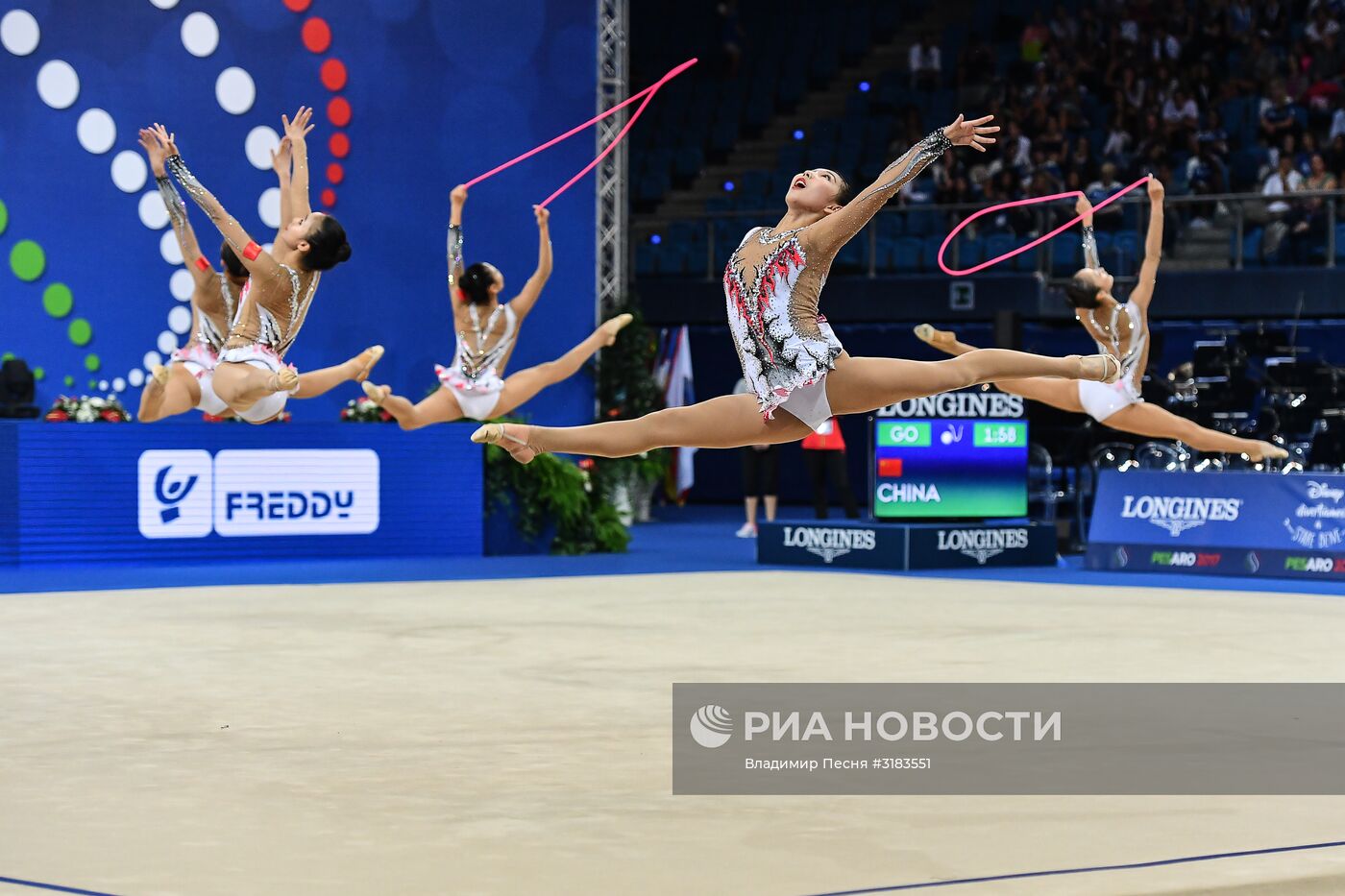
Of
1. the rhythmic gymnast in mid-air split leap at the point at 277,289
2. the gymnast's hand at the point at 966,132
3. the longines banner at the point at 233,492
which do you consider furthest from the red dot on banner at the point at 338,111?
the gymnast's hand at the point at 966,132

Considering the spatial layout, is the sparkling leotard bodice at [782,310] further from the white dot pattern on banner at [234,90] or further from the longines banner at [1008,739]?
the white dot pattern on banner at [234,90]

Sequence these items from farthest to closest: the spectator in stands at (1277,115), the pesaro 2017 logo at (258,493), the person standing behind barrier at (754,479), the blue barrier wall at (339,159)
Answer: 1. the spectator in stands at (1277,115)
2. the person standing behind barrier at (754,479)
3. the blue barrier wall at (339,159)
4. the pesaro 2017 logo at (258,493)

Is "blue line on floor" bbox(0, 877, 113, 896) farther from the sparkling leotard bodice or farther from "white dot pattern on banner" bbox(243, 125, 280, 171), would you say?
"white dot pattern on banner" bbox(243, 125, 280, 171)

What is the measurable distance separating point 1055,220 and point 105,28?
32.4 ft

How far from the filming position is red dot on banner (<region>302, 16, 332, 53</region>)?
1662 centimetres

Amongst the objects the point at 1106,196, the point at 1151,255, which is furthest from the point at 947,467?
the point at 1106,196

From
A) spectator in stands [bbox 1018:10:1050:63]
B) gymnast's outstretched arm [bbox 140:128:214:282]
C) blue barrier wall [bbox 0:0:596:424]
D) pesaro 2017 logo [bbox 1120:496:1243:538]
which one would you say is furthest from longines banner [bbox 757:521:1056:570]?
spectator in stands [bbox 1018:10:1050:63]

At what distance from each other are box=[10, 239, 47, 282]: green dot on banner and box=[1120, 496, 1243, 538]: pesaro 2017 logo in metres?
9.71

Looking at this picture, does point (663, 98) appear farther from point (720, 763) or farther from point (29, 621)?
point (720, 763)

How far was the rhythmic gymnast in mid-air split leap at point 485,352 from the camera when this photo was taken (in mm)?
10984

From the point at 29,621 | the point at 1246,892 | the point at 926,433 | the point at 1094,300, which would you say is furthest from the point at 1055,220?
the point at 1246,892

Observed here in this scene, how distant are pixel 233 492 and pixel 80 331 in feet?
8.24

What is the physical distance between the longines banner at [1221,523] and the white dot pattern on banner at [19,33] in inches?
399

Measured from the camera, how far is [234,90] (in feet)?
53.1
